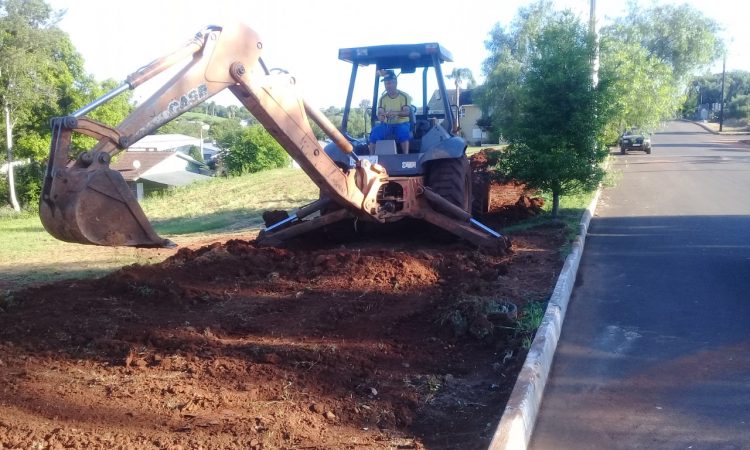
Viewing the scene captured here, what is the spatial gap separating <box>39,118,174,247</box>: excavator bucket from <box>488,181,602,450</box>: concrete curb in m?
3.35

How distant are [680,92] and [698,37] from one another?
13.6ft

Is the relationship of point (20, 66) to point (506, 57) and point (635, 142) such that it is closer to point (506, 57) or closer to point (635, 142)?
point (506, 57)

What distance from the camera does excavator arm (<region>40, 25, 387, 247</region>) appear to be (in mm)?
5707

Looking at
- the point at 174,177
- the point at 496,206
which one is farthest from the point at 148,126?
the point at 174,177

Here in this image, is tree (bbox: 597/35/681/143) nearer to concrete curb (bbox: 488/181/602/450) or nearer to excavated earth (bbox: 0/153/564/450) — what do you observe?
concrete curb (bbox: 488/181/602/450)

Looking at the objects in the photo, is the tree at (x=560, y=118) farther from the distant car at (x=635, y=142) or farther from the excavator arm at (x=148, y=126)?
the distant car at (x=635, y=142)

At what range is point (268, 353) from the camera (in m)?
5.63

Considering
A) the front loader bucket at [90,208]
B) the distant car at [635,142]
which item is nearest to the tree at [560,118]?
the front loader bucket at [90,208]

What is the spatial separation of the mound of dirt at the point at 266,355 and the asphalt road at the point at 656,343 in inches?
20.6

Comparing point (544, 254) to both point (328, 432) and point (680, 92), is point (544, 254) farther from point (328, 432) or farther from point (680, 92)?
point (680, 92)

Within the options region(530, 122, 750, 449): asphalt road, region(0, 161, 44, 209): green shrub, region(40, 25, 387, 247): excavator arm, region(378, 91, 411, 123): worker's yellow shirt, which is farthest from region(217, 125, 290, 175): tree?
region(40, 25, 387, 247): excavator arm

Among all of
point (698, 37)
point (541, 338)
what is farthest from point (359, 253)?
point (698, 37)

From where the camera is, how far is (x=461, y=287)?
7852 millimetres

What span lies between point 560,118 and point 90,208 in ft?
30.2
